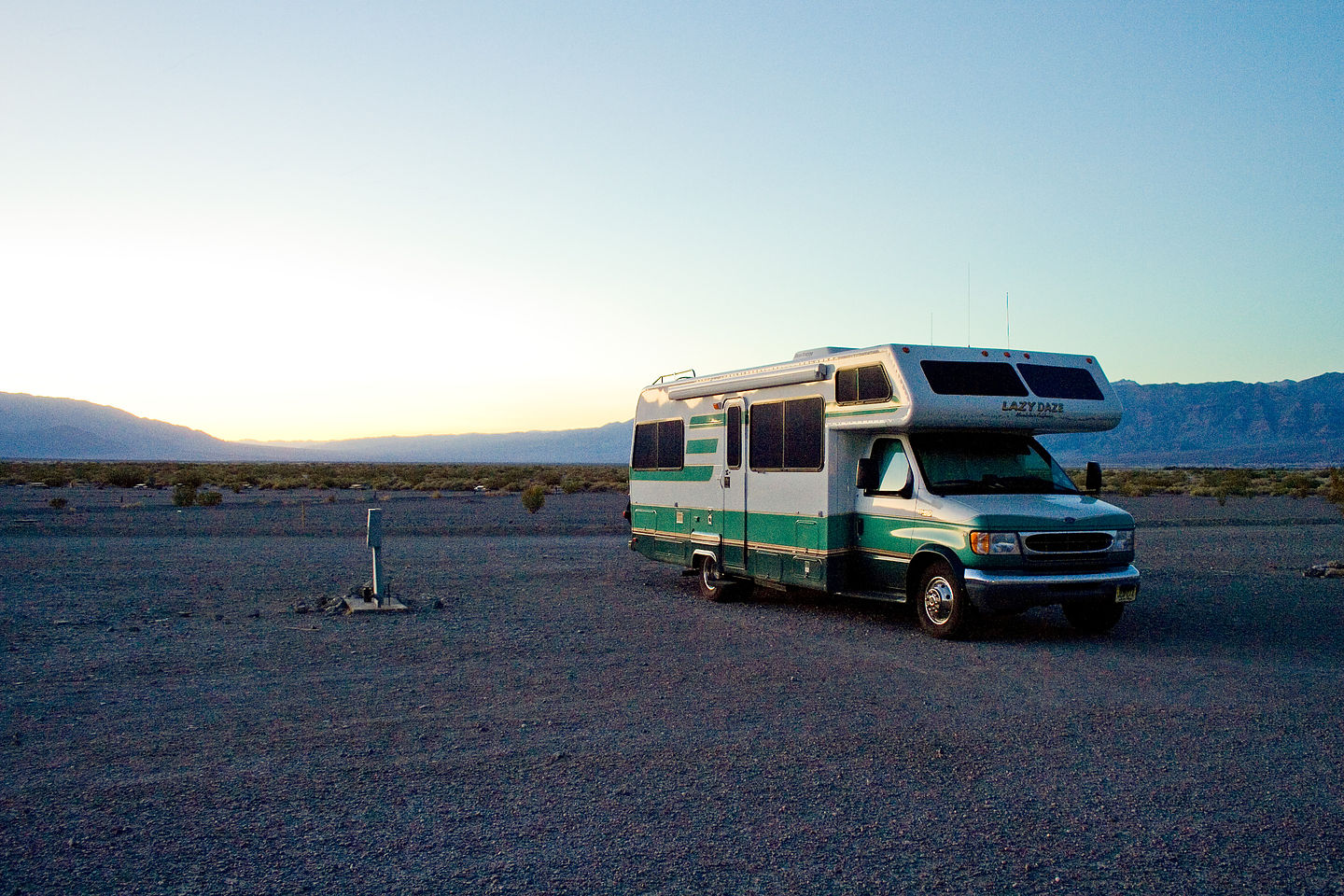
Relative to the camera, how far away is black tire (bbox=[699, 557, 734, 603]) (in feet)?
46.1

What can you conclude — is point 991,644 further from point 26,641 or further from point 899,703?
point 26,641

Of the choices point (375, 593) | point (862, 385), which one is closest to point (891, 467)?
point (862, 385)

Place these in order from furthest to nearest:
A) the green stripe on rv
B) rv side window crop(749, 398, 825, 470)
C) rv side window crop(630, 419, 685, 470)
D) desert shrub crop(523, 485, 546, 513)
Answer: desert shrub crop(523, 485, 546, 513) → rv side window crop(630, 419, 685, 470) → the green stripe on rv → rv side window crop(749, 398, 825, 470)

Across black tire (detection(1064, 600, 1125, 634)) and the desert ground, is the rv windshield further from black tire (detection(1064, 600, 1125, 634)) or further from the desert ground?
the desert ground

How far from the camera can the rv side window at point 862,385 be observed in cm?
1120

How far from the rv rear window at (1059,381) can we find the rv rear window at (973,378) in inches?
8.6

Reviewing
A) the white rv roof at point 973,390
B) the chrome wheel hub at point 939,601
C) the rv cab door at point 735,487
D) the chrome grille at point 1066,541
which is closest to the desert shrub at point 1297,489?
the white rv roof at point 973,390

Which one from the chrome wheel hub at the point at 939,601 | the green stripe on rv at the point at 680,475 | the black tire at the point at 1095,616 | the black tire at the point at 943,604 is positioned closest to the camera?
the black tire at the point at 943,604

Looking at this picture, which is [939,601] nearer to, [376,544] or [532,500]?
[376,544]

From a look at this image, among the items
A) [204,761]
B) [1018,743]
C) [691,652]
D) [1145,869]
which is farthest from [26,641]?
[1145,869]

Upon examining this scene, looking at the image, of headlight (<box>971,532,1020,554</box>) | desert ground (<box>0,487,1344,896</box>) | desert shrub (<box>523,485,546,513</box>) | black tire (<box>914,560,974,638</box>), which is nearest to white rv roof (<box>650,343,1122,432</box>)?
headlight (<box>971,532,1020,554</box>)

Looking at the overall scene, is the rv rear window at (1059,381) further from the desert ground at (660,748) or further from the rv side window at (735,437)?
the rv side window at (735,437)

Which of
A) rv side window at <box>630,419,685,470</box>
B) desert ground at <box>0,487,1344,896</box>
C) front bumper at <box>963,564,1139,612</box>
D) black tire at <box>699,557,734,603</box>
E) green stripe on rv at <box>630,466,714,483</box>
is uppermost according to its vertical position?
rv side window at <box>630,419,685,470</box>

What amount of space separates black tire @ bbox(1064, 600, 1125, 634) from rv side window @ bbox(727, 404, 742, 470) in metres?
4.40
